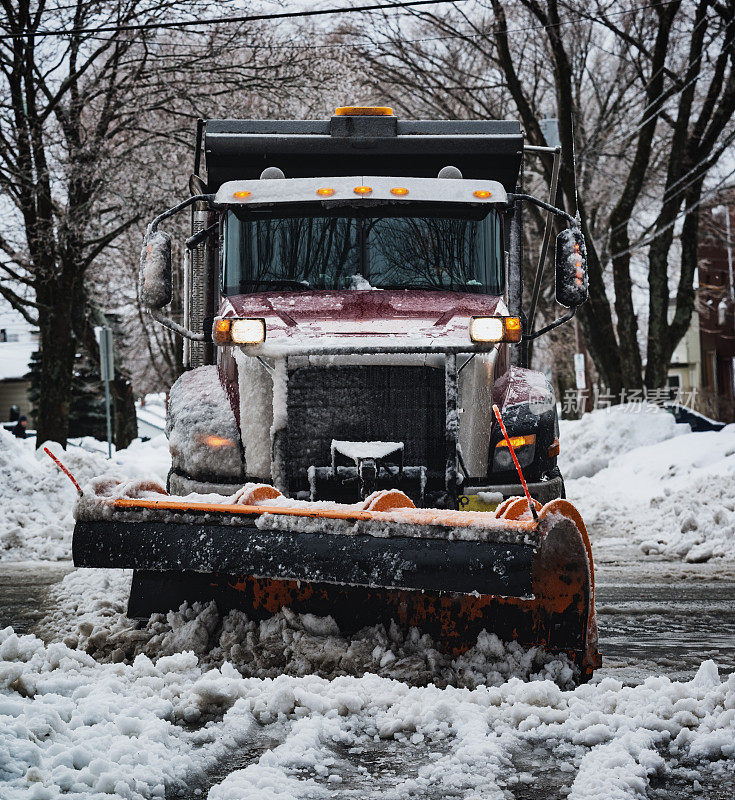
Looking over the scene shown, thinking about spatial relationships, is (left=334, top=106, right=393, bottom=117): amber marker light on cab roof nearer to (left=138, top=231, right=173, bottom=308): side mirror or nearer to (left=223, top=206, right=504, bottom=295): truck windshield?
(left=223, top=206, right=504, bottom=295): truck windshield

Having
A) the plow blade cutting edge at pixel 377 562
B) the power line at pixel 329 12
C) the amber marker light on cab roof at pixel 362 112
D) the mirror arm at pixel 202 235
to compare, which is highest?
the power line at pixel 329 12

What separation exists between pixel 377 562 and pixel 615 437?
12.8 meters

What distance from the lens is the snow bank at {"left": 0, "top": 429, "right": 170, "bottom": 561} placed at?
9.48 metres

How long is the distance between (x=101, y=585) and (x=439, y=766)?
356 cm

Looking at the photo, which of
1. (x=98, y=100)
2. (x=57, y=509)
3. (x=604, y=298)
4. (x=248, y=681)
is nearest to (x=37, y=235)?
(x=98, y=100)

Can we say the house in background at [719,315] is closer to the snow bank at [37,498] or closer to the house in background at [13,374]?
the snow bank at [37,498]

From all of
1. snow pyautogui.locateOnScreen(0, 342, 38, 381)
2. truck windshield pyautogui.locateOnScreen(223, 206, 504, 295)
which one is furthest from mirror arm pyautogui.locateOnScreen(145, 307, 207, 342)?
snow pyautogui.locateOnScreen(0, 342, 38, 381)

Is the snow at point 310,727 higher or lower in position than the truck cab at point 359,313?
lower

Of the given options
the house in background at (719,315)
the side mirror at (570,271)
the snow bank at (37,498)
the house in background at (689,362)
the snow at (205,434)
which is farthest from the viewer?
the house in background at (689,362)

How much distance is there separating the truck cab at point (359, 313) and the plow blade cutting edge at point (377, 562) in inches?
37.4

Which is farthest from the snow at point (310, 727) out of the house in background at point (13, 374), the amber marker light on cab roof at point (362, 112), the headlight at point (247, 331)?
the house in background at point (13, 374)

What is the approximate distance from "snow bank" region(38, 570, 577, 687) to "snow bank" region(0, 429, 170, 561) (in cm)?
462

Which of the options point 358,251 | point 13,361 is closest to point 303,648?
point 358,251

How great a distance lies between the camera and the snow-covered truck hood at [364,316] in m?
5.64
